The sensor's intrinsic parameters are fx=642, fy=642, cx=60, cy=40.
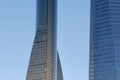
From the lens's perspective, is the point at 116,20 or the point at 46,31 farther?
the point at 46,31

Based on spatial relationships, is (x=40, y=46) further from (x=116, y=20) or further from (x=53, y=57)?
(x=116, y=20)

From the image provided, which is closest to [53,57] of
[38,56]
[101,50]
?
[38,56]

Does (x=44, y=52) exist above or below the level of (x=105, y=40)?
below

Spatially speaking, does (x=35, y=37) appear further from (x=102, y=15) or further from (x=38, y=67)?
(x=102, y=15)

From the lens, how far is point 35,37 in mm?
196250

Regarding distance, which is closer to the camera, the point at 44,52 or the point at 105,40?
the point at 105,40

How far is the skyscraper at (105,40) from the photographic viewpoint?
181250mm

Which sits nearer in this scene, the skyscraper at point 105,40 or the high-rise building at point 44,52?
the skyscraper at point 105,40

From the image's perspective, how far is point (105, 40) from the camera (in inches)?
7239

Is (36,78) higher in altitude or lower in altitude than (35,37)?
lower

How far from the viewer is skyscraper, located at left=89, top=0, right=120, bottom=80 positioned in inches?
7136

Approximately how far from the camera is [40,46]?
19538 centimetres

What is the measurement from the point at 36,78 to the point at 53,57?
8.72 meters

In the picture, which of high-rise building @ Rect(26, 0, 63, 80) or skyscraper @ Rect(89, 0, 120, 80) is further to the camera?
high-rise building @ Rect(26, 0, 63, 80)
